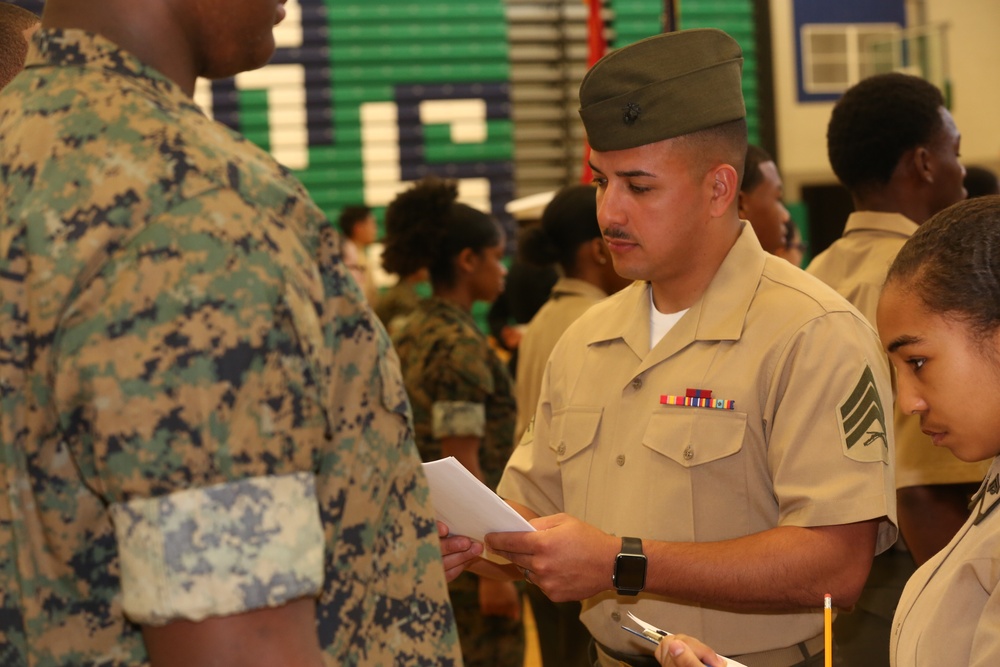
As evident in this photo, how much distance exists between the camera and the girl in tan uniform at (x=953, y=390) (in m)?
1.46

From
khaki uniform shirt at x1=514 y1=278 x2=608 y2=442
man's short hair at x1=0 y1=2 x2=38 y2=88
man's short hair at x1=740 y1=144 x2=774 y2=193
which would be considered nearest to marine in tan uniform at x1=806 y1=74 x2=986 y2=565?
man's short hair at x1=740 y1=144 x2=774 y2=193

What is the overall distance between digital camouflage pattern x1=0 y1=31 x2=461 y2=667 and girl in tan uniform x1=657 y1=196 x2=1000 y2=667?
70 centimetres

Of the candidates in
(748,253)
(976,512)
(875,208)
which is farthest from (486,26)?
(976,512)

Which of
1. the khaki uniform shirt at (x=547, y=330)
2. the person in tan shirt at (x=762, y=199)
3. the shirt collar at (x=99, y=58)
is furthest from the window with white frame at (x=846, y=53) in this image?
the shirt collar at (x=99, y=58)

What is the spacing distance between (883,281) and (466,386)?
1564mm

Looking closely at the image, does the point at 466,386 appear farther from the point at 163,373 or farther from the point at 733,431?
the point at 163,373

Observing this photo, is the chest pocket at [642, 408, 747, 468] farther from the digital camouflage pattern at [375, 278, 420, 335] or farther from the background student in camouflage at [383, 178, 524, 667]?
the digital camouflage pattern at [375, 278, 420, 335]

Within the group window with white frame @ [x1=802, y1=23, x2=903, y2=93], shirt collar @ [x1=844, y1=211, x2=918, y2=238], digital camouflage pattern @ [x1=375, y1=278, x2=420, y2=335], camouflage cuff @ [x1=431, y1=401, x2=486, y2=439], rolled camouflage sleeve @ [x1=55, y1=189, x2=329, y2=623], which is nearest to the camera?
rolled camouflage sleeve @ [x1=55, y1=189, x2=329, y2=623]

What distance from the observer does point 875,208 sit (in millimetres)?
2959

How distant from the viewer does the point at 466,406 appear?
11.8ft

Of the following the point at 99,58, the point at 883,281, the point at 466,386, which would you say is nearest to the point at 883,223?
the point at 883,281

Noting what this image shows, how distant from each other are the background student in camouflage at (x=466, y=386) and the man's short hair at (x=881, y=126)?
1.35m

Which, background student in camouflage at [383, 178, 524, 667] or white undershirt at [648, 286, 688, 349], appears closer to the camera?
white undershirt at [648, 286, 688, 349]

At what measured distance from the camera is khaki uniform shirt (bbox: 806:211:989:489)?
8.42 feet
